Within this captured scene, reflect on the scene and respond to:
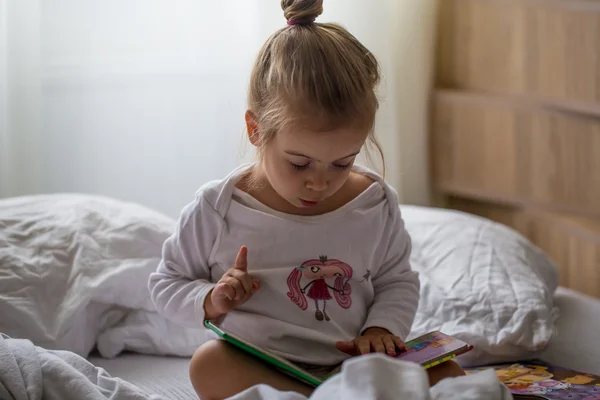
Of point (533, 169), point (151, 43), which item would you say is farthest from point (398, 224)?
point (151, 43)

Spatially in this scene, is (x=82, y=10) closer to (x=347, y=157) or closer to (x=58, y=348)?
(x=58, y=348)

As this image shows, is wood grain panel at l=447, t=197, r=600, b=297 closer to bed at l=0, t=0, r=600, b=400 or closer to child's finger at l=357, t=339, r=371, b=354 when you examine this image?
bed at l=0, t=0, r=600, b=400

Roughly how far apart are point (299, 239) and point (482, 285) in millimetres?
486

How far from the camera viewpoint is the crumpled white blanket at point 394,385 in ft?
2.99

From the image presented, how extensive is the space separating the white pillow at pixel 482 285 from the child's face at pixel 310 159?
451mm

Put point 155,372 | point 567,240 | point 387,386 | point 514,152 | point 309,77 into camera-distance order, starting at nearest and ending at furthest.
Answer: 1. point 387,386
2. point 309,77
3. point 155,372
4. point 567,240
5. point 514,152

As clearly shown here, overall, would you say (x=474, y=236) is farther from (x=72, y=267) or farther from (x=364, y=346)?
(x=72, y=267)

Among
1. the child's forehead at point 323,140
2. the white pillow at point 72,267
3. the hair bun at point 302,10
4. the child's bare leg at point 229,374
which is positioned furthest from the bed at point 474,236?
the hair bun at point 302,10

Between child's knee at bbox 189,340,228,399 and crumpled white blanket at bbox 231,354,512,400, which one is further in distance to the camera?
child's knee at bbox 189,340,228,399

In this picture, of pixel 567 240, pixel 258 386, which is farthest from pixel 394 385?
pixel 567 240

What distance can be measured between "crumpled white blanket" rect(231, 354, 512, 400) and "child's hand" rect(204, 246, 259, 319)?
24cm

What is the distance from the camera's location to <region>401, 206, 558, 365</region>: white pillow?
146cm

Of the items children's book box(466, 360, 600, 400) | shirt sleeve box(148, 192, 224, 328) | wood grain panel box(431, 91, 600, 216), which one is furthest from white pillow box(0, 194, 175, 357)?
wood grain panel box(431, 91, 600, 216)

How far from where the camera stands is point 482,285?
1.59 metres
